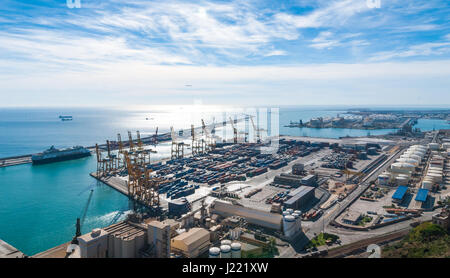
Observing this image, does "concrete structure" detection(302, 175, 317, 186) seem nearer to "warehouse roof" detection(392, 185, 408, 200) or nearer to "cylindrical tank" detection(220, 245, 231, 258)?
"warehouse roof" detection(392, 185, 408, 200)

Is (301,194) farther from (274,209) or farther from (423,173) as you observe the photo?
(423,173)

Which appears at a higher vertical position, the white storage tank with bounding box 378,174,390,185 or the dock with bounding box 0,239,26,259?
the white storage tank with bounding box 378,174,390,185

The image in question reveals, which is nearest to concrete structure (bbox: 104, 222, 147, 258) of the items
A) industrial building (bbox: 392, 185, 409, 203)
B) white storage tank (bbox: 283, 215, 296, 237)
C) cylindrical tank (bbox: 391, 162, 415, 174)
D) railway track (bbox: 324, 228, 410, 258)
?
white storage tank (bbox: 283, 215, 296, 237)

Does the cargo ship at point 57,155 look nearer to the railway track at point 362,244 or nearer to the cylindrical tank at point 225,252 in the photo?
the cylindrical tank at point 225,252

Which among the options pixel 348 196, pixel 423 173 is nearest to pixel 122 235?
pixel 348 196

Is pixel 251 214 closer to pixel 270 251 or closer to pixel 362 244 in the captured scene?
pixel 270 251

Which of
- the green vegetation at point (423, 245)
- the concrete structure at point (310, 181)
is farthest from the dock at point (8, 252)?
the concrete structure at point (310, 181)
